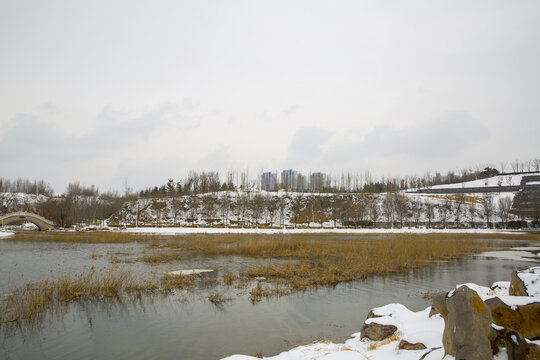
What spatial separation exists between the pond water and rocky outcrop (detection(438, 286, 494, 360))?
15.4ft

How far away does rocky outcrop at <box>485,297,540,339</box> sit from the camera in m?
4.74

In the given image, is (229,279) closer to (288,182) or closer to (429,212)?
(429,212)

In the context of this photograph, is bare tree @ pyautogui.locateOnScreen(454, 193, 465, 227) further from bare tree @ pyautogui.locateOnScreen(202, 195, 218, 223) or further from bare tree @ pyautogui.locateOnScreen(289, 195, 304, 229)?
bare tree @ pyautogui.locateOnScreen(202, 195, 218, 223)

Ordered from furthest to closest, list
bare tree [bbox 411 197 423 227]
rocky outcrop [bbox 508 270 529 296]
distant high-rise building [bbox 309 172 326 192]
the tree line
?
distant high-rise building [bbox 309 172 326 192], bare tree [bbox 411 197 423 227], the tree line, rocky outcrop [bbox 508 270 529 296]

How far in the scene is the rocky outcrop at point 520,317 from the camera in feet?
15.6

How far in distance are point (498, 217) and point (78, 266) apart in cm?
9051

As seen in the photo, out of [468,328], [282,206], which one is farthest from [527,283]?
[282,206]

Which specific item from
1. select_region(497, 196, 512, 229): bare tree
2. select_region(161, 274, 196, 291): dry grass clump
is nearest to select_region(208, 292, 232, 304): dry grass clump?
select_region(161, 274, 196, 291): dry grass clump

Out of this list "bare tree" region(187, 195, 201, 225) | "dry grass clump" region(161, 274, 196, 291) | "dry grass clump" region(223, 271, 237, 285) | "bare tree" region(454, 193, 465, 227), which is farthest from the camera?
"bare tree" region(187, 195, 201, 225)

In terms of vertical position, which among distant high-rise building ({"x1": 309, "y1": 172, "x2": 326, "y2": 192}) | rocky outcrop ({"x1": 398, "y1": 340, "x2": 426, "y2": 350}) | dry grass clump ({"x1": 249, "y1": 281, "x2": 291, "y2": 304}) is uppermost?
distant high-rise building ({"x1": 309, "y1": 172, "x2": 326, "y2": 192})

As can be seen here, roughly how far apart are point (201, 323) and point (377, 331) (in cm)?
520

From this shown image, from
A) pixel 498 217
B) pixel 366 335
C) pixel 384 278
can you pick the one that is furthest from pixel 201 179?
pixel 366 335

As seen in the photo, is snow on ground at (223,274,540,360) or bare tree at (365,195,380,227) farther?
bare tree at (365,195,380,227)

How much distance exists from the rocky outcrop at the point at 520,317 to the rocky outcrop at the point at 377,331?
319 cm
